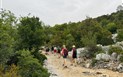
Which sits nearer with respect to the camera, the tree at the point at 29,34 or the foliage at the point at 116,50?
the tree at the point at 29,34

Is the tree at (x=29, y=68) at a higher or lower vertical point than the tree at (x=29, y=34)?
lower

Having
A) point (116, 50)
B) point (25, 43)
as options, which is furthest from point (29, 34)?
point (116, 50)

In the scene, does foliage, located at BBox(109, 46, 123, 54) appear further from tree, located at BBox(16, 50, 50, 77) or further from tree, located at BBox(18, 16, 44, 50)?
tree, located at BBox(16, 50, 50, 77)

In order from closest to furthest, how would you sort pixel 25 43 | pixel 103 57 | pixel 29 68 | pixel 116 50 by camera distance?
1. pixel 29 68
2. pixel 25 43
3. pixel 103 57
4. pixel 116 50

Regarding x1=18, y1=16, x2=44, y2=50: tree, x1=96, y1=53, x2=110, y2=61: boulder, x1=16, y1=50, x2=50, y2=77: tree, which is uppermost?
x1=18, y1=16, x2=44, y2=50: tree

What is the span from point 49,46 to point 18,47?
29.3 metres

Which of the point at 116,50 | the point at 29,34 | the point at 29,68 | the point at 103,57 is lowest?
the point at 29,68

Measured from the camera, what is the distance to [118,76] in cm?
2192

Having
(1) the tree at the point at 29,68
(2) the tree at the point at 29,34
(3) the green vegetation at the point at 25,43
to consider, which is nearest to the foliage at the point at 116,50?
(3) the green vegetation at the point at 25,43

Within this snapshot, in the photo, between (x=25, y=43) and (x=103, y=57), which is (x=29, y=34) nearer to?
(x=25, y=43)

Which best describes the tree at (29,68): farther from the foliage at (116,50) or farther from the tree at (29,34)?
the foliage at (116,50)

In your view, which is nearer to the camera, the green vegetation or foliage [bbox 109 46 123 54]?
the green vegetation

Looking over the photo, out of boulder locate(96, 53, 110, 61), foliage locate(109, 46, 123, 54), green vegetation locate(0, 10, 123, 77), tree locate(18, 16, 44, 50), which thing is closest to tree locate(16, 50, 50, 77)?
green vegetation locate(0, 10, 123, 77)

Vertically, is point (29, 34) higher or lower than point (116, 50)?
higher
